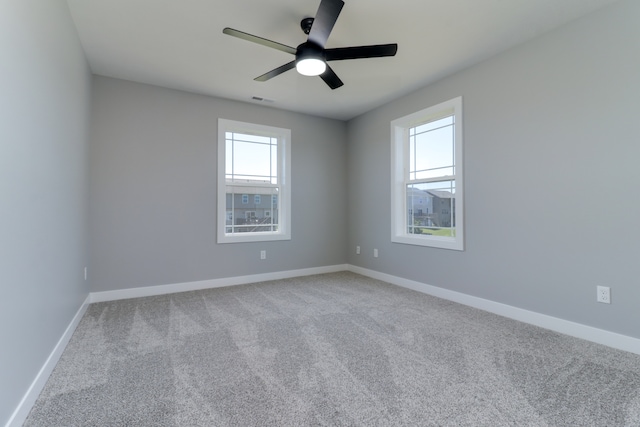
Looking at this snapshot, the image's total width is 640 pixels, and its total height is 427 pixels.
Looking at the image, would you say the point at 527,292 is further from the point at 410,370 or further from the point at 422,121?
the point at 422,121

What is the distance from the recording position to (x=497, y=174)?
2.94 meters

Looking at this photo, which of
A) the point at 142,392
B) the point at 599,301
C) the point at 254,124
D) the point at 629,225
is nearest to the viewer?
the point at 142,392

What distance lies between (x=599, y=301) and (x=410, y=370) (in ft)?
5.42

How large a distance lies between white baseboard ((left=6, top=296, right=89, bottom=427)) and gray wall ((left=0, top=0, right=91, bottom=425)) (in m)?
0.04

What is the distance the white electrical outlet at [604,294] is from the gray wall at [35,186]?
142 inches

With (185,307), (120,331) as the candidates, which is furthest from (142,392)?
(185,307)

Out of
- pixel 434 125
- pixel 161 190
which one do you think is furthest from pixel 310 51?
pixel 161 190

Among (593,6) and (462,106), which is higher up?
(593,6)

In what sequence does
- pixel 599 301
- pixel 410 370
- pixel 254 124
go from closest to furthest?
1. pixel 410 370
2. pixel 599 301
3. pixel 254 124

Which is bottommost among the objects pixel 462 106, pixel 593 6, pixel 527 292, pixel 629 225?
pixel 527 292

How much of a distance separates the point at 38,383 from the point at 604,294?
3.77m

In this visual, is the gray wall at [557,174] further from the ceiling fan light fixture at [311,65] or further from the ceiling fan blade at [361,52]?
the ceiling fan light fixture at [311,65]

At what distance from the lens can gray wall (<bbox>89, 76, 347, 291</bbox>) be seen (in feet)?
11.0

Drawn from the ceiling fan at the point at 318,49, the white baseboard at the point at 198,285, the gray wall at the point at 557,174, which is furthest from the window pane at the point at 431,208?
the ceiling fan at the point at 318,49
